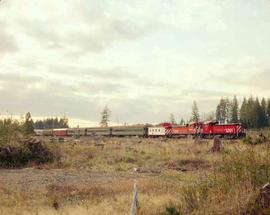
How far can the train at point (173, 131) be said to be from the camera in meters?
59.6

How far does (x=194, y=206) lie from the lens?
437 inches

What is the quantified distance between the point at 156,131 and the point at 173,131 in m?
3.87

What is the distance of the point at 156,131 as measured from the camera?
76.9 m

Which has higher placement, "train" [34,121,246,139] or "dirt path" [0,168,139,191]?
"train" [34,121,246,139]

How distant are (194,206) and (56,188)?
24.0 ft

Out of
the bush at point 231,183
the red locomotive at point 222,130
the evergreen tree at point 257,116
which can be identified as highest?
the evergreen tree at point 257,116

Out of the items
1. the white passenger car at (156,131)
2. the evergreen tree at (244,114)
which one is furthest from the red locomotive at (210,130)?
the evergreen tree at (244,114)

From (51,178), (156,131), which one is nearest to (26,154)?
(51,178)

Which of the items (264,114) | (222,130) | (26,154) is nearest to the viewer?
(26,154)

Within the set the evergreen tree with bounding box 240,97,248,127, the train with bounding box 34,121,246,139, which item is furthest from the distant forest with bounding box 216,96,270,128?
the train with bounding box 34,121,246,139

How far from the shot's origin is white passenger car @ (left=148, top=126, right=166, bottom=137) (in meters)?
75.3

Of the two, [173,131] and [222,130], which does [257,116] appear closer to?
[173,131]

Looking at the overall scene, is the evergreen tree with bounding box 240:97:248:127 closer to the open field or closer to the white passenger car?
the white passenger car

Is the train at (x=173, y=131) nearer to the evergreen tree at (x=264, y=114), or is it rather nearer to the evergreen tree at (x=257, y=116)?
the evergreen tree at (x=257, y=116)
